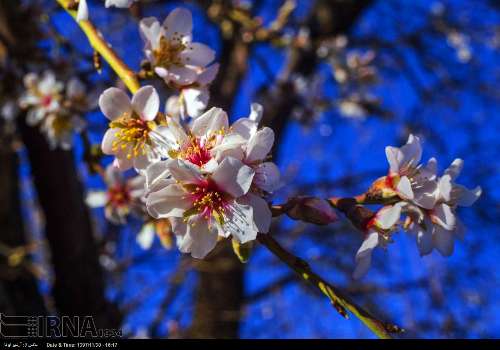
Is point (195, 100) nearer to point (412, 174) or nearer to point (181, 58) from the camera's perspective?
point (181, 58)

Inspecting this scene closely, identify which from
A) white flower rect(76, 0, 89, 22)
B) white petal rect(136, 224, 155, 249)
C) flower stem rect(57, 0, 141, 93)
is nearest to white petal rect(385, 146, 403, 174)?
flower stem rect(57, 0, 141, 93)

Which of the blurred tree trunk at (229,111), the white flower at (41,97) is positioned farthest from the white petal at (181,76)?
the blurred tree trunk at (229,111)

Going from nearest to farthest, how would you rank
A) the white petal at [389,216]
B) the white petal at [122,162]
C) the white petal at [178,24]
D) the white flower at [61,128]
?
the white petal at [389,216] < the white petal at [122,162] < the white petal at [178,24] < the white flower at [61,128]

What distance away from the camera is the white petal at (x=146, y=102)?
0.80 metres

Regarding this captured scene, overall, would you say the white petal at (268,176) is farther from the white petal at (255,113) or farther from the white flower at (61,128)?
the white flower at (61,128)

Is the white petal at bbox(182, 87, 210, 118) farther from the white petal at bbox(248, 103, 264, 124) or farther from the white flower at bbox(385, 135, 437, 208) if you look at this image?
the white flower at bbox(385, 135, 437, 208)

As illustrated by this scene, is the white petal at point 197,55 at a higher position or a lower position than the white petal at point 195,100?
higher

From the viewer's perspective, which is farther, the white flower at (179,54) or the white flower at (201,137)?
the white flower at (179,54)

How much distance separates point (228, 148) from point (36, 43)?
4.93 ft

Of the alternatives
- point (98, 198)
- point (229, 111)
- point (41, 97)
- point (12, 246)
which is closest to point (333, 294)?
point (98, 198)

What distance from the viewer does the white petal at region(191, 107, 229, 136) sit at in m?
0.73

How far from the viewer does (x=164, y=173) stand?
678mm

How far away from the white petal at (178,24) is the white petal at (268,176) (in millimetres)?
401

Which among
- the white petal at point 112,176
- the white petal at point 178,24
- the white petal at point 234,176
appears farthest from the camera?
the white petal at point 112,176
